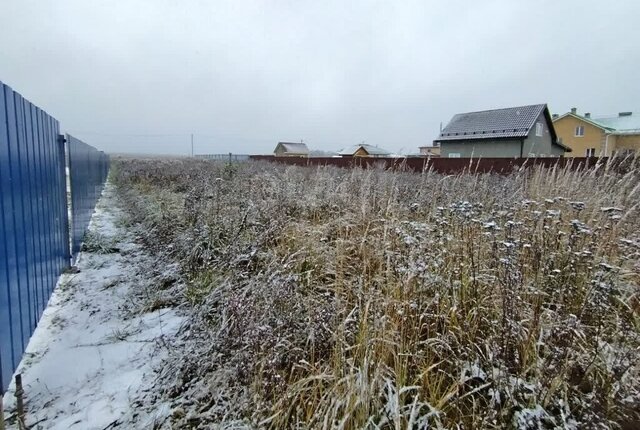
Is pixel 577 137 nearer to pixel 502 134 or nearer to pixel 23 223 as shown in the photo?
pixel 502 134

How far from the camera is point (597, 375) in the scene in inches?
64.2

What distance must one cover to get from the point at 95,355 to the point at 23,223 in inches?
41.1

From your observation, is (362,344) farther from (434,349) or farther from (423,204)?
(423,204)

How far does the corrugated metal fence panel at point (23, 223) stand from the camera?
6.22 ft

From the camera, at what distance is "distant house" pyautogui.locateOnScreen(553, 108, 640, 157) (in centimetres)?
3189

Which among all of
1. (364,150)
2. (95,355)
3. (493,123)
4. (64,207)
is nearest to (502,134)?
(493,123)

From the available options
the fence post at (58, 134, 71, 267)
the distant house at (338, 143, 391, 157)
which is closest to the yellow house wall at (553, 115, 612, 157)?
the distant house at (338, 143, 391, 157)

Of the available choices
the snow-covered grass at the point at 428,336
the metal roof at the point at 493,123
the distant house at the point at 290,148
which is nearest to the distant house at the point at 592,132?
the metal roof at the point at 493,123

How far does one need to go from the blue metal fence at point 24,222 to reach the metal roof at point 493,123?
91.4ft

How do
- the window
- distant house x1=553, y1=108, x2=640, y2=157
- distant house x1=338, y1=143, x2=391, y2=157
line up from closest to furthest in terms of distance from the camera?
the window → distant house x1=553, y1=108, x2=640, y2=157 → distant house x1=338, y1=143, x2=391, y2=157

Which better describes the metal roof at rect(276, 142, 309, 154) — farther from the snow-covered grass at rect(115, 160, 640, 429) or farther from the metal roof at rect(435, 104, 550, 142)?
the snow-covered grass at rect(115, 160, 640, 429)

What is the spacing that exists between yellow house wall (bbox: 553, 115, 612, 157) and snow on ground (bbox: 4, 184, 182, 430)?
39.3 m

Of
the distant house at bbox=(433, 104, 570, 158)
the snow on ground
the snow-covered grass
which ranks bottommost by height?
the snow on ground

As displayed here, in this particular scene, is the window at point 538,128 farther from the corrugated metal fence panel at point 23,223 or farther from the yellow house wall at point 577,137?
the corrugated metal fence panel at point 23,223
